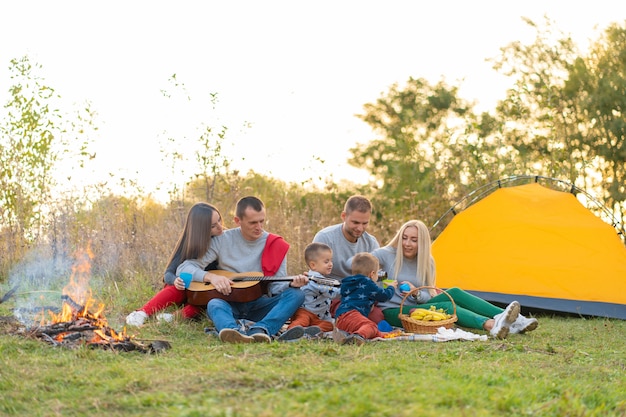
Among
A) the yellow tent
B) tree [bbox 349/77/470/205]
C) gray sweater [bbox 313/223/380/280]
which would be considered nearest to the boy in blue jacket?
gray sweater [bbox 313/223/380/280]

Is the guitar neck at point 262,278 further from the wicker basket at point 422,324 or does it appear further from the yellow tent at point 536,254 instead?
the yellow tent at point 536,254

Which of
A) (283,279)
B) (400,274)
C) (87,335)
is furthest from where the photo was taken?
(400,274)

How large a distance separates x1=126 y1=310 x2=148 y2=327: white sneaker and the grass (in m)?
0.88

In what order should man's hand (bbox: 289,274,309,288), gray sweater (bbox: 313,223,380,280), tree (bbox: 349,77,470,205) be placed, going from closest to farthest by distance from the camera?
man's hand (bbox: 289,274,309,288), gray sweater (bbox: 313,223,380,280), tree (bbox: 349,77,470,205)

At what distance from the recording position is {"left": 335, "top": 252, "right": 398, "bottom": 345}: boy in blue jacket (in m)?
6.28

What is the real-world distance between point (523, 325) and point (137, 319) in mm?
3152

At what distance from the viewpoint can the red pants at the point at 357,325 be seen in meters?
6.13

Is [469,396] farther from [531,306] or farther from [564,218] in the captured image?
[564,218]

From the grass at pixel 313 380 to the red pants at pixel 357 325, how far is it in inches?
6.8

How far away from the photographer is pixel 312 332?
6.20 meters

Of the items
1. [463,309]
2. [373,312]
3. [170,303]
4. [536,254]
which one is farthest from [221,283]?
[536,254]

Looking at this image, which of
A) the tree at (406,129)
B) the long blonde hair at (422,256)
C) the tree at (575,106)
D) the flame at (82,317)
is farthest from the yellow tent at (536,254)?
the tree at (406,129)

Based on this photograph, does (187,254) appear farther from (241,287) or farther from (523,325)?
(523,325)

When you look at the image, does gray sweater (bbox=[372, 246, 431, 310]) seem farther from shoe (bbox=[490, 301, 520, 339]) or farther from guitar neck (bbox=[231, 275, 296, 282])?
guitar neck (bbox=[231, 275, 296, 282])
